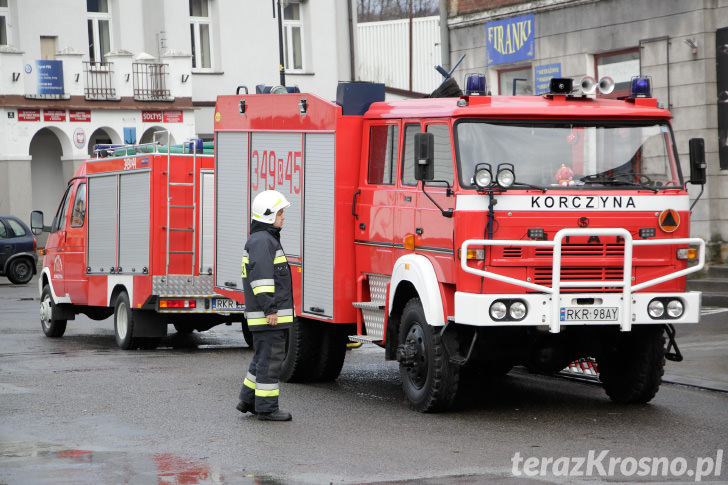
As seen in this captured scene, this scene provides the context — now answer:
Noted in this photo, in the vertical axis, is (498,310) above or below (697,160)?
below

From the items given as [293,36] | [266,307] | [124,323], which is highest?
[293,36]

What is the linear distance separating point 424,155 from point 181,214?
661cm

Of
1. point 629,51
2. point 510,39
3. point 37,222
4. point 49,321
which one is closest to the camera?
point 49,321

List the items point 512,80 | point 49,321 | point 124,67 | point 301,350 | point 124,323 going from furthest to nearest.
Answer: point 124,67
point 512,80
point 49,321
point 124,323
point 301,350

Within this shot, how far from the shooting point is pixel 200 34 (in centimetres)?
3875

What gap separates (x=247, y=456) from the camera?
8484 millimetres

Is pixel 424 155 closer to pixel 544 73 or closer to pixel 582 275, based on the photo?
pixel 582 275

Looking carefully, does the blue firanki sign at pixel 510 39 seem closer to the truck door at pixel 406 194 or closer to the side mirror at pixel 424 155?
the truck door at pixel 406 194

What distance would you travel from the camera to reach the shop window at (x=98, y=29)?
122ft

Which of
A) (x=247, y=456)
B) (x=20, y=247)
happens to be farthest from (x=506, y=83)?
(x=247, y=456)

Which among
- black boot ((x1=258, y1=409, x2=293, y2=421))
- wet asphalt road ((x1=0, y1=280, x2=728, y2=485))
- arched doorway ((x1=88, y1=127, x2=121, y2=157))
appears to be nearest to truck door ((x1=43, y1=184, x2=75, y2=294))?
wet asphalt road ((x1=0, y1=280, x2=728, y2=485))

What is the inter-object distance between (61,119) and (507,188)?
28214 mm

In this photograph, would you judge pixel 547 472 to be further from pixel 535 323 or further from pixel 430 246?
pixel 430 246

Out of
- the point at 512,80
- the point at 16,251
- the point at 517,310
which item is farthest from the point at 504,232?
the point at 16,251
